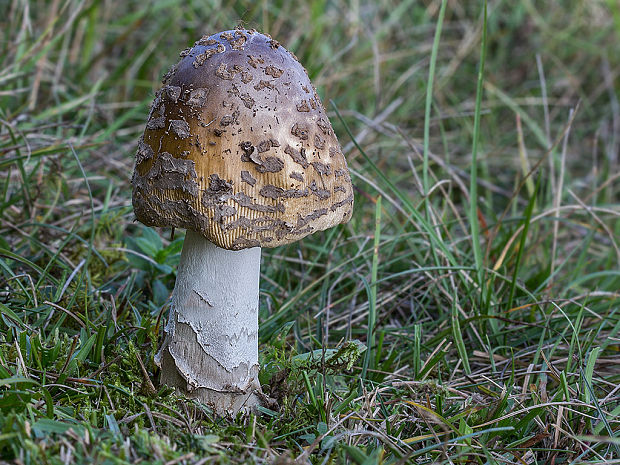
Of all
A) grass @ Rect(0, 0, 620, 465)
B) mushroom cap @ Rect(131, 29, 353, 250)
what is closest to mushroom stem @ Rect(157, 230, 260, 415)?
grass @ Rect(0, 0, 620, 465)

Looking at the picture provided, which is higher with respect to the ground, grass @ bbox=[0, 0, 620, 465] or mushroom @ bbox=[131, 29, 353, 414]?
mushroom @ bbox=[131, 29, 353, 414]

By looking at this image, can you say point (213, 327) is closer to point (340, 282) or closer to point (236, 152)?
point (236, 152)

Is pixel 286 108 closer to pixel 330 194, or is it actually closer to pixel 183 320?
pixel 330 194

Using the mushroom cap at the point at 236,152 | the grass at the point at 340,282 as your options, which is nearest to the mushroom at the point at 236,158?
the mushroom cap at the point at 236,152

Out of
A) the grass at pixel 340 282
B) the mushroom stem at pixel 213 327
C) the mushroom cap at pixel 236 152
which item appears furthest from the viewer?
the mushroom stem at pixel 213 327

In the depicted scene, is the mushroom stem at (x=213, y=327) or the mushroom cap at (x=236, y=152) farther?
the mushroom stem at (x=213, y=327)

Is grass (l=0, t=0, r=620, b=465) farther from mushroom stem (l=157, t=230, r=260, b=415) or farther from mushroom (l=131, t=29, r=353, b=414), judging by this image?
mushroom (l=131, t=29, r=353, b=414)

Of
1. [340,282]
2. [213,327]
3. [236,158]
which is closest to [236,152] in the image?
[236,158]

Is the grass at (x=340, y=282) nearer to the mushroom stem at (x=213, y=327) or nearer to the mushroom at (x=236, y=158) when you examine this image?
the mushroom stem at (x=213, y=327)
